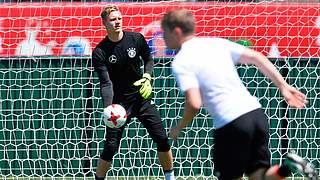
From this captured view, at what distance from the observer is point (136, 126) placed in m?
10.2

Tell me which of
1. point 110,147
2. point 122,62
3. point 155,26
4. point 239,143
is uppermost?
point 155,26

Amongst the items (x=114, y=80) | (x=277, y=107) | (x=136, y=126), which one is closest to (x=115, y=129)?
(x=114, y=80)

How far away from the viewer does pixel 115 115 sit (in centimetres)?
786

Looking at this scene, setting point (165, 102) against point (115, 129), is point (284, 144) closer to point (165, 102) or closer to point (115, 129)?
point (165, 102)

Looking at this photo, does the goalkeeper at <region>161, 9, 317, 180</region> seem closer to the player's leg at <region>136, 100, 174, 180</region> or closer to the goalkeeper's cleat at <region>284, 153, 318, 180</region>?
the goalkeeper's cleat at <region>284, 153, 318, 180</region>

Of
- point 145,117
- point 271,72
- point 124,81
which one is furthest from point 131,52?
point 271,72

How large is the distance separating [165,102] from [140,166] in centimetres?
87

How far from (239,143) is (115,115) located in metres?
2.56

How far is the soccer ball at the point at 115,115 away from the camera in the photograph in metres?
7.85

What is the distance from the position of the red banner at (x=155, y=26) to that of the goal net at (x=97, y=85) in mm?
13

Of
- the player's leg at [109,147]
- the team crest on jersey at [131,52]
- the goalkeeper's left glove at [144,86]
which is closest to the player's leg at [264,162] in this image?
the goalkeeper's left glove at [144,86]

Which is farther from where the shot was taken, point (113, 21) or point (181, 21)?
point (113, 21)

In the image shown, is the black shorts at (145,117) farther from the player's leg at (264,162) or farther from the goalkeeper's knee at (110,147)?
the player's leg at (264,162)

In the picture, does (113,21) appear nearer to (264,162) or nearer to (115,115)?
(115,115)
